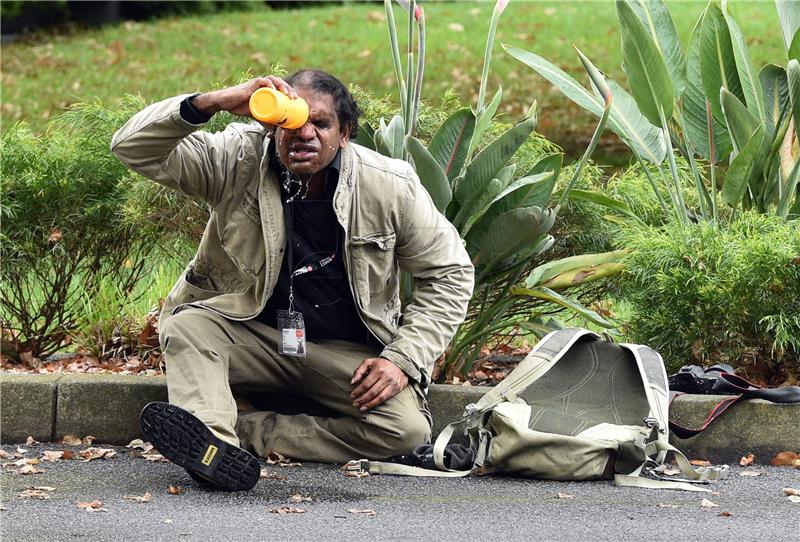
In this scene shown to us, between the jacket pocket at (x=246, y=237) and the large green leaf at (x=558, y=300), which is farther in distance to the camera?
the large green leaf at (x=558, y=300)

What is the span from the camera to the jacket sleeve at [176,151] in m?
4.03

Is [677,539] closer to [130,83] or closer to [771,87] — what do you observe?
[771,87]

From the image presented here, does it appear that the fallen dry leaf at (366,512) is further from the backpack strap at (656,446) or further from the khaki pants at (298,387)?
the backpack strap at (656,446)

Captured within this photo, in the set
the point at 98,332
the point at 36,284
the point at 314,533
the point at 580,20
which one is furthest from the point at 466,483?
the point at 580,20

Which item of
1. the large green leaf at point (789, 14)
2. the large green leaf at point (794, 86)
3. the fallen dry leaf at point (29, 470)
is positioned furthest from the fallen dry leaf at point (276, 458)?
the large green leaf at point (789, 14)

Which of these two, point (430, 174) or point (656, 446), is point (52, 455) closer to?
point (430, 174)

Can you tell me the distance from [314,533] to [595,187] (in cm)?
275

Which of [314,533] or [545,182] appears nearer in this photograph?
[314,533]

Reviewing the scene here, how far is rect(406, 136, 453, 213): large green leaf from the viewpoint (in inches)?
181

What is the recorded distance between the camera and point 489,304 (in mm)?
5301

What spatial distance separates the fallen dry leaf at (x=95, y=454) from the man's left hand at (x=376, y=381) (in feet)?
2.90

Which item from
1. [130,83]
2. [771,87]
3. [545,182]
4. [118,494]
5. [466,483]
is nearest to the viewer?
[118,494]

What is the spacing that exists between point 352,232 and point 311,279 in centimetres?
22

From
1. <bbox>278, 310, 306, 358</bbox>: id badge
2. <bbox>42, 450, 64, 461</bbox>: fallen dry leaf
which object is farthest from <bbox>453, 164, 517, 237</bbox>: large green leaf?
<bbox>42, 450, 64, 461</bbox>: fallen dry leaf
